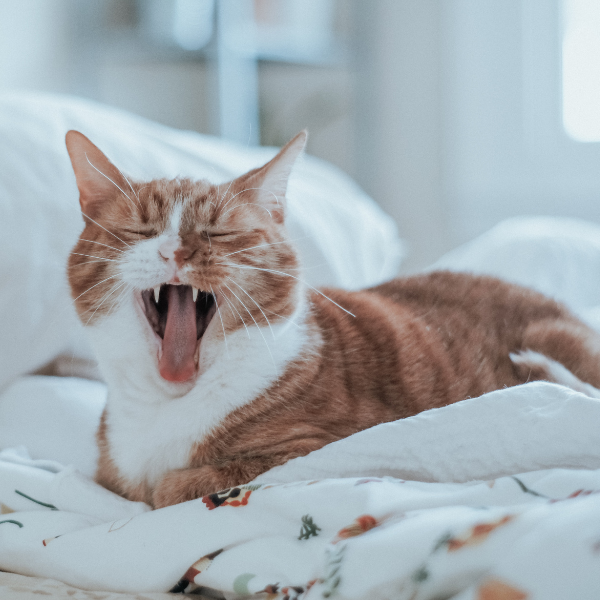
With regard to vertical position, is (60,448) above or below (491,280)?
below

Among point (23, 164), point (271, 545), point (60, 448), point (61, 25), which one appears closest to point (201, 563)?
point (271, 545)

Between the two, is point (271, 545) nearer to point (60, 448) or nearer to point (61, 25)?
point (60, 448)

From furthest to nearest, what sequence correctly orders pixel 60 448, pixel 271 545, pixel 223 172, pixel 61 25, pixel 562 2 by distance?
pixel 562 2 → pixel 61 25 → pixel 223 172 → pixel 60 448 → pixel 271 545

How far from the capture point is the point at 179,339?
0.86m

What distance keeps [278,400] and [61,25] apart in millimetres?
2072

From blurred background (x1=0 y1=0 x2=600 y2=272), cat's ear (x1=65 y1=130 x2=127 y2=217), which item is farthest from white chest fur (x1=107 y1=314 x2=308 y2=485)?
blurred background (x1=0 y1=0 x2=600 y2=272)

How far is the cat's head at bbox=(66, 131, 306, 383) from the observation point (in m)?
0.82

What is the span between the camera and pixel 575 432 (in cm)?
66

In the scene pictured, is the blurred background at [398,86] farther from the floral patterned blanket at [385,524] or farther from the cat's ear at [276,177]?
the floral patterned blanket at [385,524]

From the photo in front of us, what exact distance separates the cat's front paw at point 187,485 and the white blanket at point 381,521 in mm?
56

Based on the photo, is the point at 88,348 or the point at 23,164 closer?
the point at 23,164

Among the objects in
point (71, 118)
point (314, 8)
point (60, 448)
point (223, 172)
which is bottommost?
point (60, 448)

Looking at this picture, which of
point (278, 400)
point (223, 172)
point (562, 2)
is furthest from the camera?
point (562, 2)

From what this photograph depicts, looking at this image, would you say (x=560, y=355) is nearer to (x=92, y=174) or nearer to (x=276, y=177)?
(x=276, y=177)
